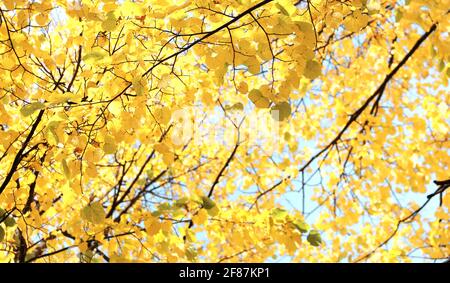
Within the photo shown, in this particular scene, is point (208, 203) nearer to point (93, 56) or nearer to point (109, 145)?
point (109, 145)

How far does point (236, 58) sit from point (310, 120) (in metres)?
3.31

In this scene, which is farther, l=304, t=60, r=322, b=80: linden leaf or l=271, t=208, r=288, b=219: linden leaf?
l=271, t=208, r=288, b=219: linden leaf

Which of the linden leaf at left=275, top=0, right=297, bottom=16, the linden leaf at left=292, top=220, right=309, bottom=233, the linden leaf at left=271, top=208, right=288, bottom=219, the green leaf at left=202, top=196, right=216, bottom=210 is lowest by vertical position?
the linden leaf at left=292, top=220, right=309, bottom=233

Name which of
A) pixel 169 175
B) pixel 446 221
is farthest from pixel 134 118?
pixel 446 221

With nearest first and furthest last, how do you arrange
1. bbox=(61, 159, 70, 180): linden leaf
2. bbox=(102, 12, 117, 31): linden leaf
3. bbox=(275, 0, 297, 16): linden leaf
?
bbox=(275, 0, 297, 16): linden leaf, bbox=(102, 12, 117, 31): linden leaf, bbox=(61, 159, 70, 180): linden leaf

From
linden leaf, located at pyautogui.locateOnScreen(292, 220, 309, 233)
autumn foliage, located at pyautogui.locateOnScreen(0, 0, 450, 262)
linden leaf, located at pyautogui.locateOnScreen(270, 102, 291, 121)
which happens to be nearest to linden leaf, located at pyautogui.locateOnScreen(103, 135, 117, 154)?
autumn foliage, located at pyautogui.locateOnScreen(0, 0, 450, 262)

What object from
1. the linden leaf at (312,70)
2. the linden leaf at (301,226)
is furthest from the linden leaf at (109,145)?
the linden leaf at (301,226)

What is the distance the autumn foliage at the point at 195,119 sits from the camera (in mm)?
1777

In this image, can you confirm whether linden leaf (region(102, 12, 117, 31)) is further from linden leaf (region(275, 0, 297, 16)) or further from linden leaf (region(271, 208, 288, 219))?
linden leaf (region(271, 208, 288, 219))

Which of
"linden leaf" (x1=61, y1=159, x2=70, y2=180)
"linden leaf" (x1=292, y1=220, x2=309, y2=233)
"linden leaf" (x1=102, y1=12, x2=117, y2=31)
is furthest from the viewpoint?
"linden leaf" (x1=292, y1=220, x2=309, y2=233)

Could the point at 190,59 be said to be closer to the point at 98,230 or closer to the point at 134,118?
the point at 134,118

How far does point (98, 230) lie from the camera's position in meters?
2.67

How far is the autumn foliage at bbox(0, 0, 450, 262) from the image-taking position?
178 cm

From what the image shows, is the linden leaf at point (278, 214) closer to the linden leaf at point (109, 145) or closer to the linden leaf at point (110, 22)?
the linden leaf at point (109, 145)
